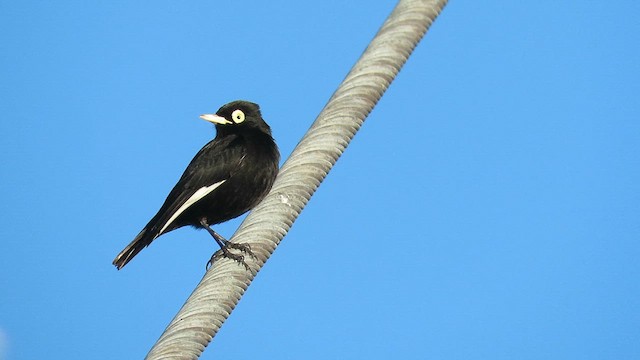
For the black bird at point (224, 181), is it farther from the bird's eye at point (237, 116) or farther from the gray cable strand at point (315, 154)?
the gray cable strand at point (315, 154)

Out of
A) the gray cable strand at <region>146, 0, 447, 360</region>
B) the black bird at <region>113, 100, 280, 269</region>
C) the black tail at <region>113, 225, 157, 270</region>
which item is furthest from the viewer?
the black bird at <region>113, 100, 280, 269</region>

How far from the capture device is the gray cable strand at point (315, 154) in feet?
11.7

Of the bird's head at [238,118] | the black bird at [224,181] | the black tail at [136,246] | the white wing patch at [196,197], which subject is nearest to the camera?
the black tail at [136,246]

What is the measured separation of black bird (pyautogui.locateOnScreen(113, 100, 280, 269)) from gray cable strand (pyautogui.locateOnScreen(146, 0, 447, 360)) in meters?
2.47

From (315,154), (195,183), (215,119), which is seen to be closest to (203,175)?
(195,183)

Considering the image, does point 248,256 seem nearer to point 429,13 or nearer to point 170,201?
point 429,13

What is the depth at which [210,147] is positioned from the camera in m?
7.37

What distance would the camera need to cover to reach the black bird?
6.87m

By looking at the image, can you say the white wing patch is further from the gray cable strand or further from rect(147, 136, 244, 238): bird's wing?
the gray cable strand

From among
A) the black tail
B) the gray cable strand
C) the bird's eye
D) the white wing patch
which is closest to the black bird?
the white wing patch

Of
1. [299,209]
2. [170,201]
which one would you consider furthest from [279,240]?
[170,201]

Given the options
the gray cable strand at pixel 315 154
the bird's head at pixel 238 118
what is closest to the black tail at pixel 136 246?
the bird's head at pixel 238 118

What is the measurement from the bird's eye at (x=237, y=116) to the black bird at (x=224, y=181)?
11 centimetres

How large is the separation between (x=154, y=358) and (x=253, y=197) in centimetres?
419
